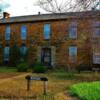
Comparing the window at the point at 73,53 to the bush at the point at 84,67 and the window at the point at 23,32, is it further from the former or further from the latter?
the window at the point at 23,32

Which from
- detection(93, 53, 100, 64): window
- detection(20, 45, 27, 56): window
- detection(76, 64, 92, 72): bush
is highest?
detection(20, 45, 27, 56): window

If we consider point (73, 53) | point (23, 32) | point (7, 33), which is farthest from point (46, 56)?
point (7, 33)

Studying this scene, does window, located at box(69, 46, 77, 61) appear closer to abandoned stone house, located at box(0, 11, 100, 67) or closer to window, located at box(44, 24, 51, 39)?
abandoned stone house, located at box(0, 11, 100, 67)

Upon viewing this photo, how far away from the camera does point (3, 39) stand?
40844mm

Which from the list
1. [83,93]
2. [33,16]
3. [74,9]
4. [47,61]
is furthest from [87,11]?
[33,16]

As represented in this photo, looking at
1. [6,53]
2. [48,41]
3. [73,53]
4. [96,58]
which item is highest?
[48,41]

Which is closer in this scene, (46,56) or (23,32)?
(46,56)

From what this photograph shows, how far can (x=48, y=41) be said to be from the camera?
37.6 m

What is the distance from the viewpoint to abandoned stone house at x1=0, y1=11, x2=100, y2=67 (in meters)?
35.1

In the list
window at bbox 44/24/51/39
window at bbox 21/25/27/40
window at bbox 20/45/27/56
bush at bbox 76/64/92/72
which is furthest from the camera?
window at bbox 21/25/27/40

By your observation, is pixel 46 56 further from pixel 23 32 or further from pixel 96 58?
pixel 96 58

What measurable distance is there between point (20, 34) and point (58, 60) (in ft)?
21.5

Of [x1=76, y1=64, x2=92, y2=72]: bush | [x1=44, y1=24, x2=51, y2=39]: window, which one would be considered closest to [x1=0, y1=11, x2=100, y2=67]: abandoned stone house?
[x1=44, y1=24, x2=51, y2=39]: window

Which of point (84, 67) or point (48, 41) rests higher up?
point (48, 41)
